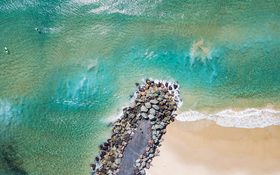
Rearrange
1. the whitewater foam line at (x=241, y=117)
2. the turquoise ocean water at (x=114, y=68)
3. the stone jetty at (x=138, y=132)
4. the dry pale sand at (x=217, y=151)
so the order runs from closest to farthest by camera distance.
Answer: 1. the dry pale sand at (x=217, y=151)
2. the whitewater foam line at (x=241, y=117)
3. the stone jetty at (x=138, y=132)
4. the turquoise ocean water at (x=114, y=68)

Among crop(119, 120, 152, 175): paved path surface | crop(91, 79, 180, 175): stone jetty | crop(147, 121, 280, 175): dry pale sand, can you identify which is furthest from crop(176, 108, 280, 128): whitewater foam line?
crop(119, 120, 152, 175): paved path surface

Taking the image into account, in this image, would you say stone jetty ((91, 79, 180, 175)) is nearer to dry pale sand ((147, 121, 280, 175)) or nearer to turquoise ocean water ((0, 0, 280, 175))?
turquoise ocean water ((0, 0, 280, 175))

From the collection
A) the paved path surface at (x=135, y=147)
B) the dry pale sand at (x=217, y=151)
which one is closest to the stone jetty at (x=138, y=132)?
the paved path surface at (x=135, y=147)

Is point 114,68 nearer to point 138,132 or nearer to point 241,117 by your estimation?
point 138,132

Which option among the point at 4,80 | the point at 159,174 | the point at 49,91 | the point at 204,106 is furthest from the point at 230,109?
the point at 4,80

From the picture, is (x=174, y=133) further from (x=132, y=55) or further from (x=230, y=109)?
(x=132, y=55)

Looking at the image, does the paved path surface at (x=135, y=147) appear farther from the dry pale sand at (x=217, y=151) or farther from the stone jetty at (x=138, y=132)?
the dry pale sand at (x=217, y=151)

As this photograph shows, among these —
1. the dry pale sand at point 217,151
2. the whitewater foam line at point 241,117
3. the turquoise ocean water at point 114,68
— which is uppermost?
the turquoise ocean water at point 114,68
